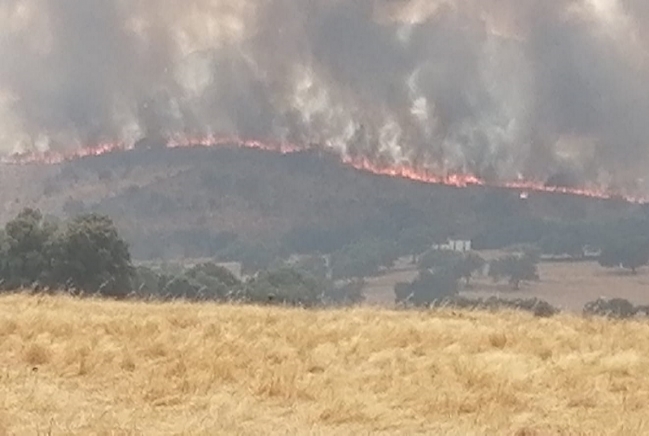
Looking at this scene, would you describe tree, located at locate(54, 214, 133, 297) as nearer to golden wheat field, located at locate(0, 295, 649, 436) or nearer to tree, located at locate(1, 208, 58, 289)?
tree, located at locate(1, 208, 58, 289)

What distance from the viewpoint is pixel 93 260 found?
130ft

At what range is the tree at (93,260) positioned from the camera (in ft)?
126

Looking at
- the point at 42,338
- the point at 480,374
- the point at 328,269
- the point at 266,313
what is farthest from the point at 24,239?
the point at 328,269

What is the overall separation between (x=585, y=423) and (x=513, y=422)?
949 mm

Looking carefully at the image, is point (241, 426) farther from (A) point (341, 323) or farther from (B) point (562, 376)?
(A) point (341, 323)

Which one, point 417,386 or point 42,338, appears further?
point 42,338

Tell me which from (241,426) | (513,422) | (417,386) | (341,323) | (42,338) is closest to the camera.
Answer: (241,426)

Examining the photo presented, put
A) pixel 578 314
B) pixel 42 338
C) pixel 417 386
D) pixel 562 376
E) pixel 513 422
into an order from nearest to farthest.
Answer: pixel 513 422 < pixel 417 386 < pixel 562 376 < pixel 42 338 < pixel 578 314

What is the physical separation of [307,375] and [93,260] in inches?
1119

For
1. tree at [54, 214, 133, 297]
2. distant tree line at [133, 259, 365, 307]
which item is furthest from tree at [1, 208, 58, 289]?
distant tree line at [133, 259, 365, 307]

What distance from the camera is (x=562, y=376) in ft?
43.9

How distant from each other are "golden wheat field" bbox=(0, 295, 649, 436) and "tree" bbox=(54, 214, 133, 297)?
1983 cm

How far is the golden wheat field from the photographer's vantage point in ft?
33.5

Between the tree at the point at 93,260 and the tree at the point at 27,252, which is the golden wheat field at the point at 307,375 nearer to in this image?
the tree at the point at 93,260
